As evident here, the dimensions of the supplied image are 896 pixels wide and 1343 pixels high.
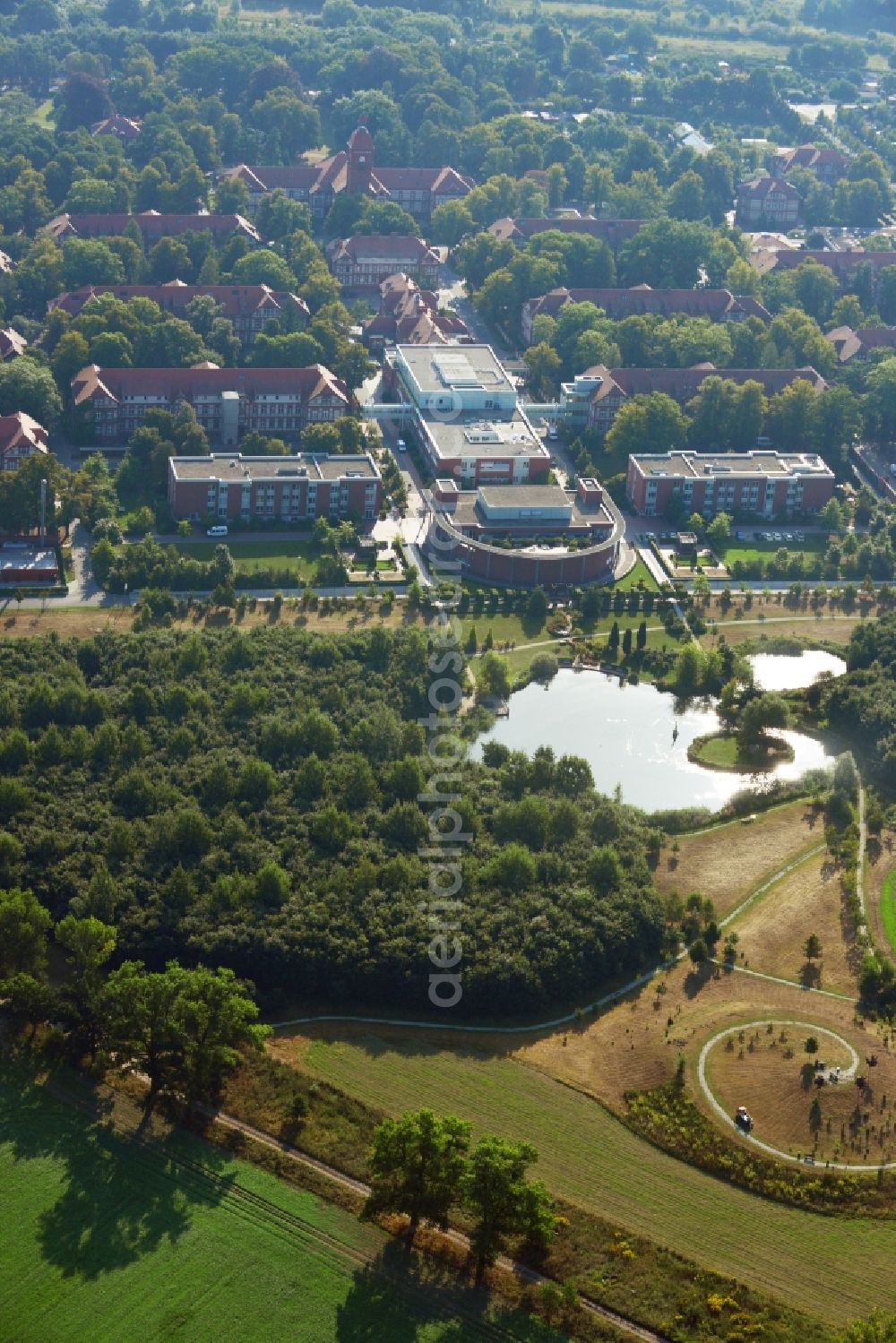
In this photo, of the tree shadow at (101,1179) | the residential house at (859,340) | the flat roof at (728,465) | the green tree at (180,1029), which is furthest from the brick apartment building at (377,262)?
the tree shadow at (101,1179)

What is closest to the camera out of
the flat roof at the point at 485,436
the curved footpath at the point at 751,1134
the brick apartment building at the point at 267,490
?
the curved footpath at the point at 751,1134

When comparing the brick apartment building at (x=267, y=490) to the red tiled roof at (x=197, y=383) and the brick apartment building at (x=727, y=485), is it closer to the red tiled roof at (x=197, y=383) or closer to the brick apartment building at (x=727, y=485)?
the red tiled roof at (x=197, y=383)

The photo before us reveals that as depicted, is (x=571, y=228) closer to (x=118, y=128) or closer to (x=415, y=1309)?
Result: (x=118, y=128)

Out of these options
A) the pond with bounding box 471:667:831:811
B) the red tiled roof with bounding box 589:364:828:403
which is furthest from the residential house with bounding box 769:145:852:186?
the pond with bounding box 471:667:831:811

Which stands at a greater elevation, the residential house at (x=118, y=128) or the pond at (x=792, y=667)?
the residential house at (x=118, y=128)

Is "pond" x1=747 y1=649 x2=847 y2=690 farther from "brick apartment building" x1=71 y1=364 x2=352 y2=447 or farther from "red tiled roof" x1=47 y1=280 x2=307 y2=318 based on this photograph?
"red tiled roof" x1=47 y1=280 x2=307 y2=318

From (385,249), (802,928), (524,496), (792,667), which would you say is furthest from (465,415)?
(802,928)
